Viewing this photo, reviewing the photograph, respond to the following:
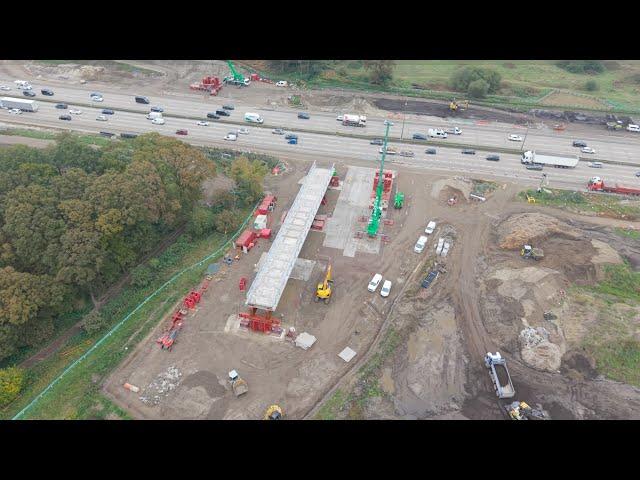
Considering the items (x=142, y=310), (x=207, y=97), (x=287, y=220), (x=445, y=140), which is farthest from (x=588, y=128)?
(x=142, y=310)

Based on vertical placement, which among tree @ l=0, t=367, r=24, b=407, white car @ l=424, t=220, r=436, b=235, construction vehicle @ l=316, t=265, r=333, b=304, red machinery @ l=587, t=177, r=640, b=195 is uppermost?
red machinery @ l=587, t=177, r=640, b=195

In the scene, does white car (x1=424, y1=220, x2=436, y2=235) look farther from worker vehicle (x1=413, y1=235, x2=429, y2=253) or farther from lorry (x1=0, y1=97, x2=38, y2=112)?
lorry (x1=0, y1=97, x2=38, y2=112)

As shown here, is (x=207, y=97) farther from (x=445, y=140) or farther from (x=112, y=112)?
(x=445, y=140)

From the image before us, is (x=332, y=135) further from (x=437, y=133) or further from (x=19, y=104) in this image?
(x=19, y=104)

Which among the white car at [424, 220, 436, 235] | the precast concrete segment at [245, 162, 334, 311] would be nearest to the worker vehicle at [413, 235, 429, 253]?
the white car at [424, 220, 436, 235]

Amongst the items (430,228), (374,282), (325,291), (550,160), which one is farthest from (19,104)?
(550,160)

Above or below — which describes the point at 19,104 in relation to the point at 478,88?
below

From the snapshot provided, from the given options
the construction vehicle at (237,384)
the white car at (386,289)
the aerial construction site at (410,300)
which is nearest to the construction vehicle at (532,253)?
the aerial construction site at (410,300)
